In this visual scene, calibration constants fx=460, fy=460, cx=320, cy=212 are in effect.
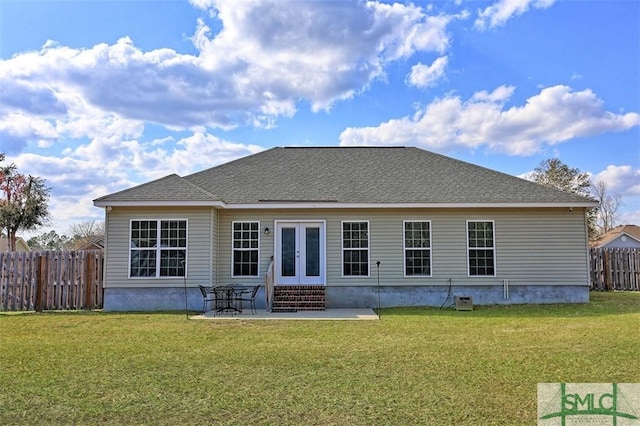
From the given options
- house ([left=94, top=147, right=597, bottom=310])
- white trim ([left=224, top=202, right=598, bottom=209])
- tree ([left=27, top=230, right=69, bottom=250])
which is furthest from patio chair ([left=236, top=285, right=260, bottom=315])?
tree ([left=27, top=230, right=69, bottom=250])

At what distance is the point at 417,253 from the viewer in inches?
543

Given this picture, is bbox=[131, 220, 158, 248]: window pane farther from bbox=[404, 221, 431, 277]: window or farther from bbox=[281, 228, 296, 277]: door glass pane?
bbox=[404, 221, 431, 277]: window

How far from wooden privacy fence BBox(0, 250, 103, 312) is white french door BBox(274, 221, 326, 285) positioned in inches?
209

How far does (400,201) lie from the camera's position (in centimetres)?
1355

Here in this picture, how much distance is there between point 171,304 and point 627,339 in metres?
10.7

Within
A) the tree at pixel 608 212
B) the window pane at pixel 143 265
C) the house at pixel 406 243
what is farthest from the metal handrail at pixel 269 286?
the tree at pixel 608 212

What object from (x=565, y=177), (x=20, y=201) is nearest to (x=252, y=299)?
(x=20, y=201)

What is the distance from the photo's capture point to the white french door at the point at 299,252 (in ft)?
45.5

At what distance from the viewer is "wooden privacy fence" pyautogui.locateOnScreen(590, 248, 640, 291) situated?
715 inches

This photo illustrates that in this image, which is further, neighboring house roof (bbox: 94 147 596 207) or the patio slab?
neighboring house roof (bbox: 94 147 596 207)

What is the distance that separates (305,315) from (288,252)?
2683 millimetres

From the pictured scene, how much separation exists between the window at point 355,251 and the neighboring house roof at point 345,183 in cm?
94

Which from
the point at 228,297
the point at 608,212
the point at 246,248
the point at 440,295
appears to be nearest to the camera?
the point at 228,297

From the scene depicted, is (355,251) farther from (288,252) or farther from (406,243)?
(288,252)
